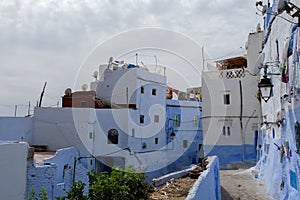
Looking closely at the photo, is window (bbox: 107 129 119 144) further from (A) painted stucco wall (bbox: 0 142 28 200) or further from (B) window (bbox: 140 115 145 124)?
(A) painted stucco wall (bbox: 0 142 28 200)

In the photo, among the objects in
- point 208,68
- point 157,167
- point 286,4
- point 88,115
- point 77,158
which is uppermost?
point 208,68

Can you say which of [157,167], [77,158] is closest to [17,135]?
[77,158]

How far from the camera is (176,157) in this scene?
27047 mm

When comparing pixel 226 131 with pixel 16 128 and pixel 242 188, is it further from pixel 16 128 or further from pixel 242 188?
pixel 16 128

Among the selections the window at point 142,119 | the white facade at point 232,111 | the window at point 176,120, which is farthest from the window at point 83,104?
the window at point 176,120

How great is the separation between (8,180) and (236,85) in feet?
48.9

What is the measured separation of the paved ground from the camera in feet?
27.3

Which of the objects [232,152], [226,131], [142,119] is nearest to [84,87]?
[142,119]

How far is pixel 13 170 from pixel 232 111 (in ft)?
46.9

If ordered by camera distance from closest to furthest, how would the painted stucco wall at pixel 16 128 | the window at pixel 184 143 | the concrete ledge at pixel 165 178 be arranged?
the concrete ledge at pixel 165 178
the painted stucco wall at pixel 16 128
the window at pixel 184 143

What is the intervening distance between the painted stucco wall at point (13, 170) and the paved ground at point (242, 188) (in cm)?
673

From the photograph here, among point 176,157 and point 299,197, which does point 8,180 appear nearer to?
point 299,197

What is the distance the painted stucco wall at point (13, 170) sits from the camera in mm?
9352

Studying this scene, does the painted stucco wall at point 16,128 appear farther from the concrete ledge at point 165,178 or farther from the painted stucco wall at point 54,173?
the concrete ledge at point 165,178
